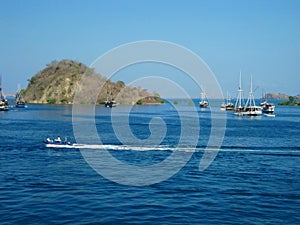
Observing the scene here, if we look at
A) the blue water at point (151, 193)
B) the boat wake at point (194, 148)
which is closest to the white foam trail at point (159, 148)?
the boat wake at point (194, 148)

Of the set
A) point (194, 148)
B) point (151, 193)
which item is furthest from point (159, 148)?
point (151, 193)

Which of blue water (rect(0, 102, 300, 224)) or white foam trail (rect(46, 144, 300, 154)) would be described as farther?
white foam trail (rect(46, 144, 300, 154))

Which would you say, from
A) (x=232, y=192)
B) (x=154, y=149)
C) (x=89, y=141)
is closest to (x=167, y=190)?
(x=232, y=192)

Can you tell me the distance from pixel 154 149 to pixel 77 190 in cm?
2623

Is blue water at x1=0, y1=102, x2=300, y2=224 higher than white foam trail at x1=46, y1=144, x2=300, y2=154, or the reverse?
white foam trail at x1=46, y1=144, x2=300, y2=154

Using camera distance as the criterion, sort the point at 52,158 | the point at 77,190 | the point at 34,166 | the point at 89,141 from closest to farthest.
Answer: the point at 77,190 → the point at 34,166 → the point at 52,158 → the point at 89,141

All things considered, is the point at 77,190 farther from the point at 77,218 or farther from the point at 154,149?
the point at 154,149

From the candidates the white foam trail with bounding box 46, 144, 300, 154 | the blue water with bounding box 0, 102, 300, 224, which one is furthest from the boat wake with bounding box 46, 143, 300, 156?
the blue water with bounding box 0, 102, 300, 224

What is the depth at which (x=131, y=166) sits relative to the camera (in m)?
43.0

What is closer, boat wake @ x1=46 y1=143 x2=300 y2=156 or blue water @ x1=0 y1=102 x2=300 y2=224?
blue water @ x1=0 y1=102 x2=300 y2=224

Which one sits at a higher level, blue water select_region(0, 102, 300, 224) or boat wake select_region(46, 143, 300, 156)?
boat wake select_region(46, 143, 300, 156)

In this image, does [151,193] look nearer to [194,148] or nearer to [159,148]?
[159,148]

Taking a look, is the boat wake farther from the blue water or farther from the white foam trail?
the blue water

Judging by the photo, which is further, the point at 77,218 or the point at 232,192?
the point at 232,192
